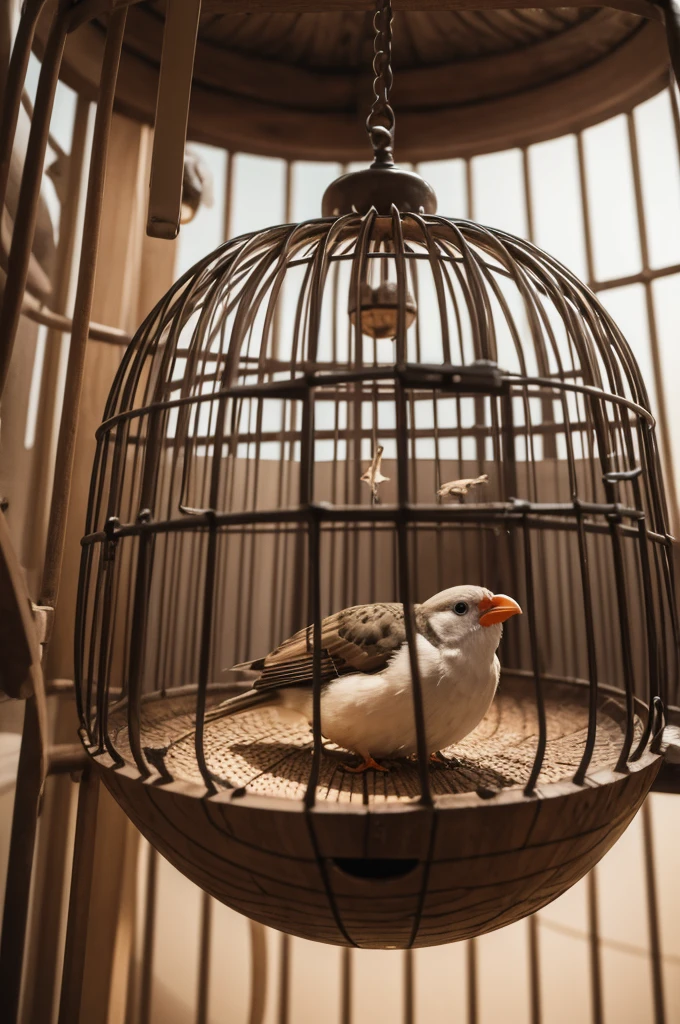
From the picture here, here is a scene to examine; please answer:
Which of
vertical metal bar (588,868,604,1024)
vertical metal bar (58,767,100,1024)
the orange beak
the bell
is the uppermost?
the bell

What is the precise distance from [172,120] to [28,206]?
0.20 meters

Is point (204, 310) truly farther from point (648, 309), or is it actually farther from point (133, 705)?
point (648, 309)

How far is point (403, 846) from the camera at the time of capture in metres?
0.45

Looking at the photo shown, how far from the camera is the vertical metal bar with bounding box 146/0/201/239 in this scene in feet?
1.91

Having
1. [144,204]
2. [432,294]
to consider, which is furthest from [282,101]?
[432,294]

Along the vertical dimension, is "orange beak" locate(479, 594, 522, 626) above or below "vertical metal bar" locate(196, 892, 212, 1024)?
above

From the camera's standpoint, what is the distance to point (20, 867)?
753 millimetres

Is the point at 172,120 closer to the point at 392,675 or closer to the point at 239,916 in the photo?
the point at 392,675

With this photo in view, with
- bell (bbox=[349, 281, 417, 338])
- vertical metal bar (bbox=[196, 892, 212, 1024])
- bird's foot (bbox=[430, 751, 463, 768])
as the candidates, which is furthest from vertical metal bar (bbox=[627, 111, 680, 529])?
vertical metal bar (bbox=[196, 892, 212, 1024])

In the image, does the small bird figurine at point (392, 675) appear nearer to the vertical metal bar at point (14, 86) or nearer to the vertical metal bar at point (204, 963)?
the vertical metal bar at point (14, 86)

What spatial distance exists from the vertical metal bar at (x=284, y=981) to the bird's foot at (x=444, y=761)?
781 millimetres

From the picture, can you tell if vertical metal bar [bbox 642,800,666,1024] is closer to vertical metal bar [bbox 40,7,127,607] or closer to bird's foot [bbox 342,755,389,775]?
bird's foot [bbox 342,755,389,775]

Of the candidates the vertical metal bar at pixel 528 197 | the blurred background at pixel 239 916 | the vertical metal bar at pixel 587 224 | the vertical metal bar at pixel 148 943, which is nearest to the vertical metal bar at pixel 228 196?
the blurred background at pixel 239 916

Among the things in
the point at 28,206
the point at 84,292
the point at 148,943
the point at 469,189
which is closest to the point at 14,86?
the point at 28,206
